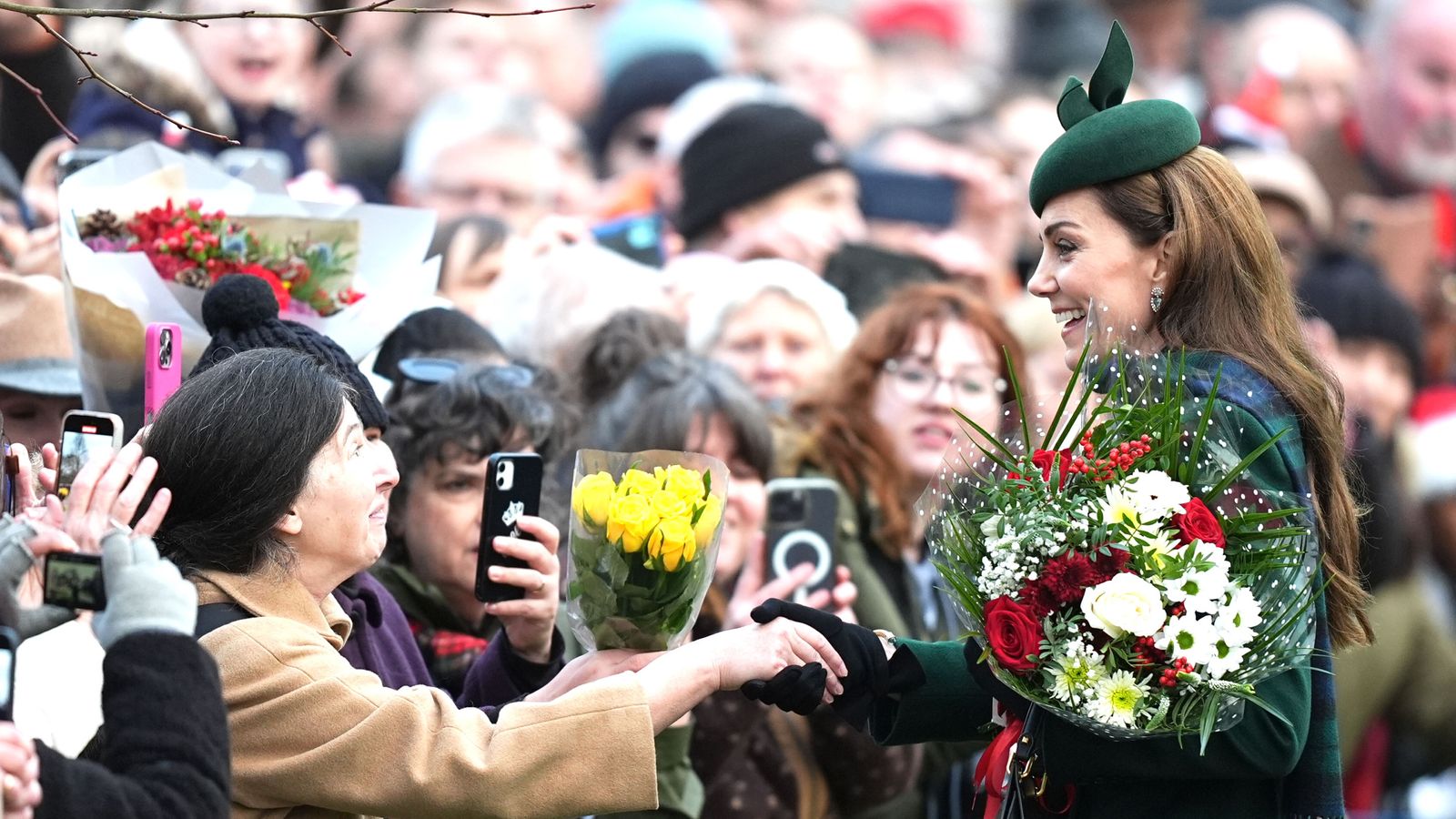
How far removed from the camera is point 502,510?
378 cm

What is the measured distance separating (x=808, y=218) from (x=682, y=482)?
4.21 m

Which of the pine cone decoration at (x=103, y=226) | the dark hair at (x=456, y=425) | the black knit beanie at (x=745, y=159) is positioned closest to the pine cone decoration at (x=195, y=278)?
the pine cone decoration at (x=103, y=226)

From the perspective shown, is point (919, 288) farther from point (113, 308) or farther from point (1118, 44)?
point (113, 308)

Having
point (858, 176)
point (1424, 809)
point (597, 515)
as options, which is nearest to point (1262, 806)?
point (597, 515)

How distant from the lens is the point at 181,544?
327 cm

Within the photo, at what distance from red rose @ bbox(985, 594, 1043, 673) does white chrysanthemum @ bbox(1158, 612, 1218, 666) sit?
22 cm

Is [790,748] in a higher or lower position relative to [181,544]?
lower

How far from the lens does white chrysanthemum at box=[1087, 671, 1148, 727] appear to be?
3.20 metres

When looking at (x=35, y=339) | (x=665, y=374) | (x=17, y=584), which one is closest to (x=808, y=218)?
(x=665, y=374)

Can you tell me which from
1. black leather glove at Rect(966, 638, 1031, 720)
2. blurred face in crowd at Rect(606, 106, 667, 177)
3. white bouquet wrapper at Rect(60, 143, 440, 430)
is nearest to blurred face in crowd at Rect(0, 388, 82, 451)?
white bouquet wrapper at Rect(60, 143, 440, 430)

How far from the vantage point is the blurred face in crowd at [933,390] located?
5.90 metres

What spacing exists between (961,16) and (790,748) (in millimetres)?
8910

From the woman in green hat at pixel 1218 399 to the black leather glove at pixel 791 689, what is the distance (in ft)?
0.04

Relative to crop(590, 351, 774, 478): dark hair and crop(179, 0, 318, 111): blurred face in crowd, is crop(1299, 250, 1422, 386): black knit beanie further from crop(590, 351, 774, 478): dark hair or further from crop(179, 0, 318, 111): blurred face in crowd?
crop(179, 0, 318, 111): blurred face in crowd
